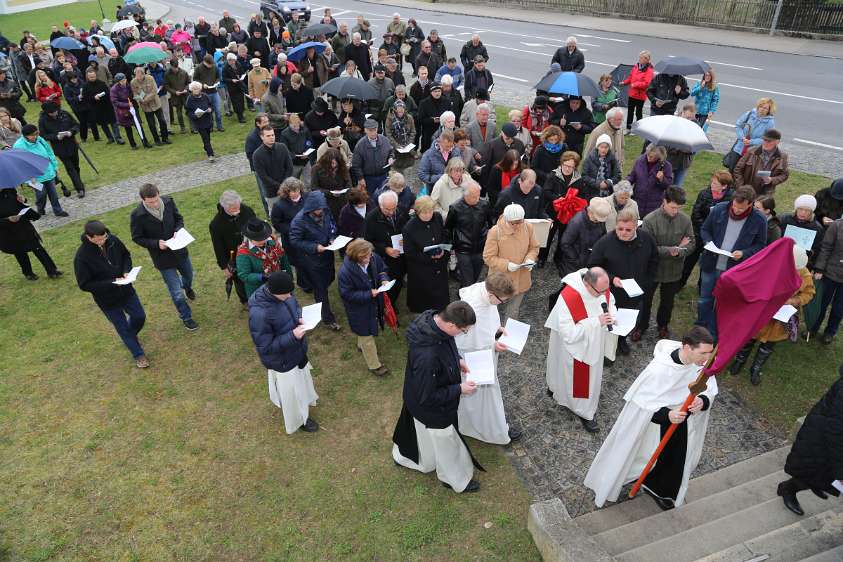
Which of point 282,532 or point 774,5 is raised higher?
point 774,5

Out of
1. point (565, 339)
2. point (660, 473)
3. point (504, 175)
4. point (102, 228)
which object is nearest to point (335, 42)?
point (504, 175)

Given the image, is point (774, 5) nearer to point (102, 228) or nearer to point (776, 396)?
point (776, 396)

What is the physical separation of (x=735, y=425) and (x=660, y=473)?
1809 mm

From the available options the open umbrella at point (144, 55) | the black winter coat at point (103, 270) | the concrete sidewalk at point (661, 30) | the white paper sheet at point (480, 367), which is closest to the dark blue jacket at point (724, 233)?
the white paper sheet at point (480, 367)

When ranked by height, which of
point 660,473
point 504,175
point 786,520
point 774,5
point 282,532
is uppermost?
point 774,5

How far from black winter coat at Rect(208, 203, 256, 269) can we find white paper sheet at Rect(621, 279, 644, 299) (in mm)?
4771

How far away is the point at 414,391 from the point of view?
4.84 m

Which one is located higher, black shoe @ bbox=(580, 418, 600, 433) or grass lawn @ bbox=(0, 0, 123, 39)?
grass lawn @ bbox=(0, 0, 123, 39)

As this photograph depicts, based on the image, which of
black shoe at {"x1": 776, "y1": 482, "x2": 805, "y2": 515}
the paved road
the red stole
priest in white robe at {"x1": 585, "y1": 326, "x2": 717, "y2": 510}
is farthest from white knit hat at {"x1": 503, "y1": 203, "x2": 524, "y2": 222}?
the paved road

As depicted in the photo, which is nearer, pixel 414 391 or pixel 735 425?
pixel 414 391

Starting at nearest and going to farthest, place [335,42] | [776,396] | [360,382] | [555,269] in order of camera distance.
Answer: [776,396] → [360,382] → [555,269] → [335,42]

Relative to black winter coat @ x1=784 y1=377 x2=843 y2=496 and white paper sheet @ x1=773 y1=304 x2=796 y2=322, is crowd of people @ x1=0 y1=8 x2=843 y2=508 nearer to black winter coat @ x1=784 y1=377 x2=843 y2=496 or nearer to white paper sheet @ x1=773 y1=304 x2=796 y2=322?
white paper sheet @ x1=773 y1=304 x2=796 y2=322

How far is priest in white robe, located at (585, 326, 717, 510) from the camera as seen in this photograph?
14.7ft

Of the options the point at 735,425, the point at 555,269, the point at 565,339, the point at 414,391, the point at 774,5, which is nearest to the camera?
the point at 414,391
